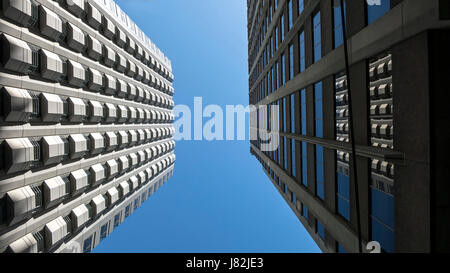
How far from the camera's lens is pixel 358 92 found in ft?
46.3

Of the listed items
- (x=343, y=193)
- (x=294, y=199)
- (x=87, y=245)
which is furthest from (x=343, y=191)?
(x=87, y=245)

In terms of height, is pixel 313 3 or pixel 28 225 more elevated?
pixel 313 3

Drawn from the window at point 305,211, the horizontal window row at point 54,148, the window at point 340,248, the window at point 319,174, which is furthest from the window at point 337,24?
the horizontal window row at point 54,148

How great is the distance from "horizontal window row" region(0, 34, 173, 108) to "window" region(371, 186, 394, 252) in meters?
22.1

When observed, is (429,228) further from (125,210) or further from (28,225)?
(125,210)

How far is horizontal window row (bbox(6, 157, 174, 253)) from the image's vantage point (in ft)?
55.0

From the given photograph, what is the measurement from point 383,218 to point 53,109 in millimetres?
22663

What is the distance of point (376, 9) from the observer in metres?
12.4

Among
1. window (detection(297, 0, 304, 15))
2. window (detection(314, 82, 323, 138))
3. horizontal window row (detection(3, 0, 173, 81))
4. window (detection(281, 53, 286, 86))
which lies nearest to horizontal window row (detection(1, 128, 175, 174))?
horizontal window row (detection(3, 0, 173, 81))

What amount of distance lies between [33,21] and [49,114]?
6.55 m

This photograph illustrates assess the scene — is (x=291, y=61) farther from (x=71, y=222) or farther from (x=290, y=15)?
(x=71, y=222)

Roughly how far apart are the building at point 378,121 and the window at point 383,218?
51 mm

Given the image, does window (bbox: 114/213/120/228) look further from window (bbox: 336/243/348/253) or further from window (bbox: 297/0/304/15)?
window (bbox: 297/0/304/15)
